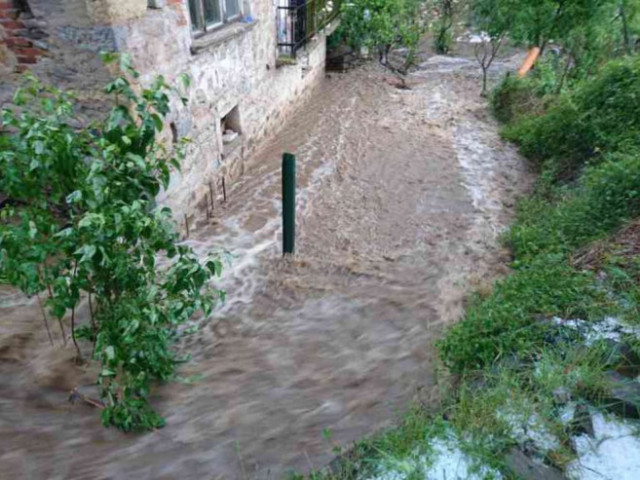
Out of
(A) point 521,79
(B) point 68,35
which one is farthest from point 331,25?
(B) point 68,35

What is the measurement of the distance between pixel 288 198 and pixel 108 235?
241 cm

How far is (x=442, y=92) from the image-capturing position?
10.9 metres

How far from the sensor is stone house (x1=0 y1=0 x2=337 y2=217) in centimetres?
378

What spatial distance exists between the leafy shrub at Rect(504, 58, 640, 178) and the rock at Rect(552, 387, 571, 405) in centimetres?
397

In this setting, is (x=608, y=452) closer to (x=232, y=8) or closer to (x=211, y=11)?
(x=211, y=11)

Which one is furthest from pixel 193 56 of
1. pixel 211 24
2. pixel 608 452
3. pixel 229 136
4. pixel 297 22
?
pixel 608 452

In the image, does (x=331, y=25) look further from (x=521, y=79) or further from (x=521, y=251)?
(x=521, y=251)

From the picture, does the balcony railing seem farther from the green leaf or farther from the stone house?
the green leaf

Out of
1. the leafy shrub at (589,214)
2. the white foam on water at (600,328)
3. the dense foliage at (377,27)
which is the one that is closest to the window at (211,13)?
the leafy shrub at (589,214)

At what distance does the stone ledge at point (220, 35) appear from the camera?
5.05m

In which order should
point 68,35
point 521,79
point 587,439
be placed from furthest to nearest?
point 521,79 → point 68,35 → point 587,439

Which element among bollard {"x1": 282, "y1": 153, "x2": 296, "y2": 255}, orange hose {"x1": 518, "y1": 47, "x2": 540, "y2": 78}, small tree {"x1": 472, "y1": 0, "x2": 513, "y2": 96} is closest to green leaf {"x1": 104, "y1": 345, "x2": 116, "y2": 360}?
bollard {"x1": 282, "y1": 153, "x2": 296, "y2": 255}

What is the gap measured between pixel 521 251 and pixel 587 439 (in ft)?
8.59

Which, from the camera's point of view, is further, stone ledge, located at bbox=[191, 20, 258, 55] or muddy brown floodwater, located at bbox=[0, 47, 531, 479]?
stone ledge, located at bbox=[191, 20, 258, 55]
